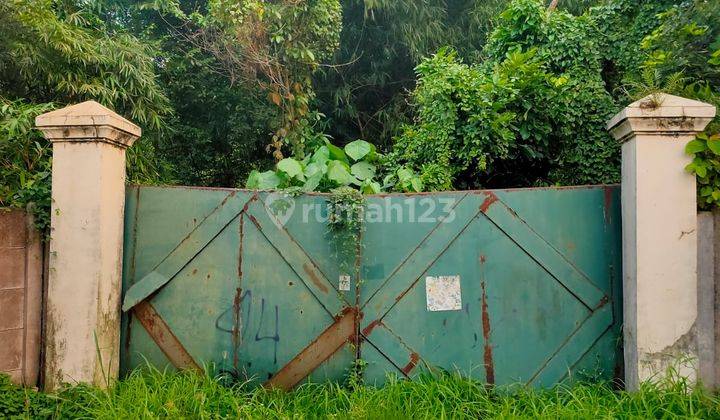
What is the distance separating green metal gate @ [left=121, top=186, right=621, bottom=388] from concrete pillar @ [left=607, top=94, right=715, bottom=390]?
12.4 inches

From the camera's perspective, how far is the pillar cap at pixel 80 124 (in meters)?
3.22

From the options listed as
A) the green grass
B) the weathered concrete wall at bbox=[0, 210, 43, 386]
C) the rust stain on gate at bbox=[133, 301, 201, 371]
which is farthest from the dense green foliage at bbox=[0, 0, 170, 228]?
the green grass

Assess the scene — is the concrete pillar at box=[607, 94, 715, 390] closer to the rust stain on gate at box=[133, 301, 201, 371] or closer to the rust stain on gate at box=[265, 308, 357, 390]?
the rust stain on gate at box=[265, 308, 357, 390]

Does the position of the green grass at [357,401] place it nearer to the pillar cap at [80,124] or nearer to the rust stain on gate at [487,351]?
the rust stain on gate at [487,351]

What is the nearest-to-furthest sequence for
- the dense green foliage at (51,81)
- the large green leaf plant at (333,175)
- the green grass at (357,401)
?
the green grass at (357,401), the dense green foliage at (51,81), the large green leaf plant at (333,175)

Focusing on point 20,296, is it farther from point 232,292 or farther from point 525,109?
point 525,109

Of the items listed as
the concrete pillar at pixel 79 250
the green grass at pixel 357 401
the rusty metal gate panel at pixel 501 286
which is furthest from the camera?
the rusty metal gate panel at pixel 501 286

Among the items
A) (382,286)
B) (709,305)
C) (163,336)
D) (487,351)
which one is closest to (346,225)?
(382,286)

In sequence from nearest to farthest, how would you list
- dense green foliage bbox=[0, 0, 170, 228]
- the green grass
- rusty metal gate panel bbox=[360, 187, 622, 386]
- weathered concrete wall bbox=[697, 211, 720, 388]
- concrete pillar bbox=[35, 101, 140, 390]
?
the green grass < weathered concrete wall bbox=[697, 211, 720, 388] < concrete pillar bbox=[35, 101, 140, 390] < rusty metal gate panel bbox=[360, 187, 622, 386] < dense green foliage bbox=[0, 0, 170, 228]

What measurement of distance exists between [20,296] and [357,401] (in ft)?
8.41

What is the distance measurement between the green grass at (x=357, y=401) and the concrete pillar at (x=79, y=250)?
0.67 feet

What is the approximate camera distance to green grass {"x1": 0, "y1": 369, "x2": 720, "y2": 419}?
2.87m

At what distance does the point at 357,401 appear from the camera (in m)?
3.05

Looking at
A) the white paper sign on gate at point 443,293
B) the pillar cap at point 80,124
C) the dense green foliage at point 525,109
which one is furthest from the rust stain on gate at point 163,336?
the dense green foliage at point 525,109
